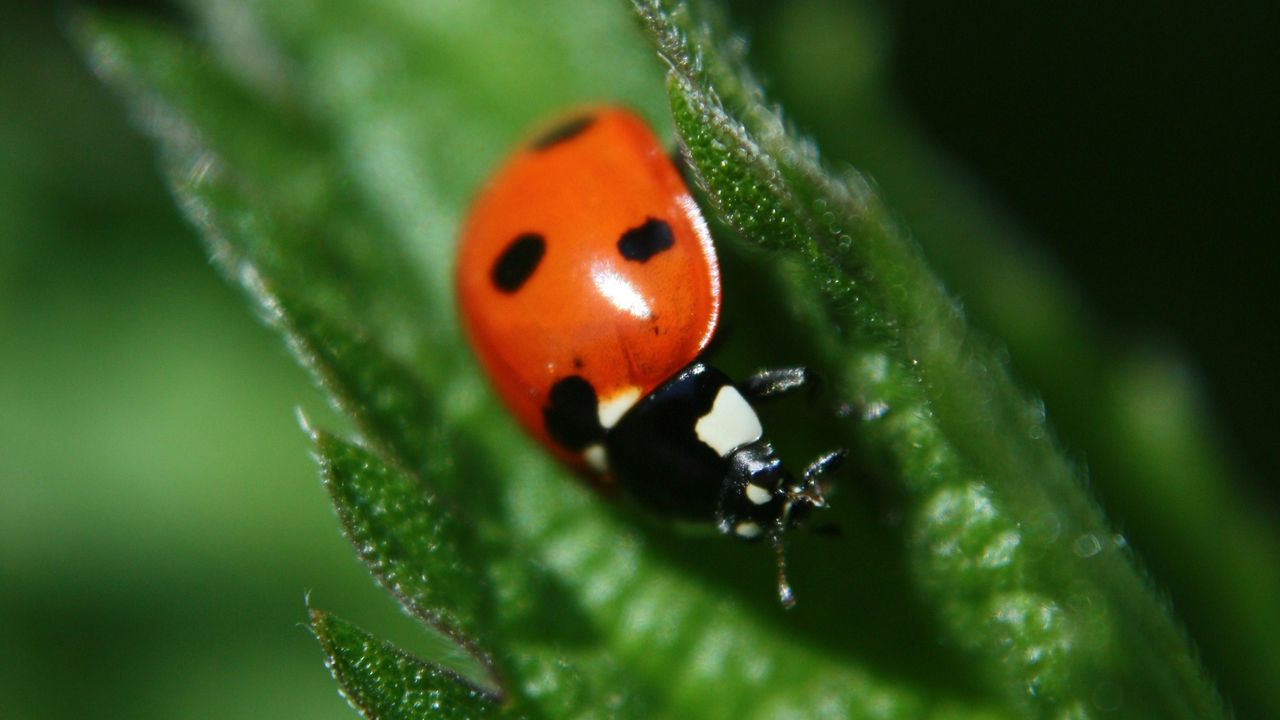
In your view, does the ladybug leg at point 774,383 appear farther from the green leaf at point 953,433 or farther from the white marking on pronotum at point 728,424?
the green leaf at point 953,433

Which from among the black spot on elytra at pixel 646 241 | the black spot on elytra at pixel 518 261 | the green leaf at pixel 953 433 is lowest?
the green leaf at pixel 953 433

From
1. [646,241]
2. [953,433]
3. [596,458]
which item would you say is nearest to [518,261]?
[646,241]

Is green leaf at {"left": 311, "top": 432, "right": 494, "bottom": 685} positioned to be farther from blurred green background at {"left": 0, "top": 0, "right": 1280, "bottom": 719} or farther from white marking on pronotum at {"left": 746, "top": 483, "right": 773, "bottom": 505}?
blurred green background at {"left": 0, "top": 0, "right": 1280, "bottom": 719}

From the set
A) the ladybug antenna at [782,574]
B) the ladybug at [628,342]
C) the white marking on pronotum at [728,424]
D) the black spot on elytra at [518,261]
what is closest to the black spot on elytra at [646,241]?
the ladybug at [628,342]

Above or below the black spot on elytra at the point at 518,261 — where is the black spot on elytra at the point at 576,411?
below

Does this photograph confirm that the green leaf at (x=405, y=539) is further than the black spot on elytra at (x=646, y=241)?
No

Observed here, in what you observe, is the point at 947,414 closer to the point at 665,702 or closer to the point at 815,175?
the point at 815,175

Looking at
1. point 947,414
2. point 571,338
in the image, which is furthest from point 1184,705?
point 571,338

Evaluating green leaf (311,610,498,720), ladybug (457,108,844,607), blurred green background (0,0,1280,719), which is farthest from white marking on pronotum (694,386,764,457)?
blurred green background (0,0,1280,719)
